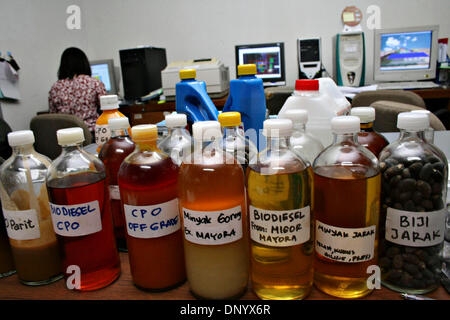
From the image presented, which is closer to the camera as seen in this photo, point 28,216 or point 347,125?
point 347,125

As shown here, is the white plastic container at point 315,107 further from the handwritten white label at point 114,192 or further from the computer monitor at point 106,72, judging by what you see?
the computer monitor at point 106,72

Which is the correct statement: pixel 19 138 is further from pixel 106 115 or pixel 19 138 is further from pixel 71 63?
pixel 71 63

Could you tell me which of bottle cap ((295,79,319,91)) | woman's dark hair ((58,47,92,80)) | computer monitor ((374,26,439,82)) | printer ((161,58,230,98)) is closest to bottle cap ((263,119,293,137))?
bottle cap ((295,79,319,91))

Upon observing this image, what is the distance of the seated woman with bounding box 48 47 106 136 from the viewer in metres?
3.02

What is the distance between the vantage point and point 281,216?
50 cm

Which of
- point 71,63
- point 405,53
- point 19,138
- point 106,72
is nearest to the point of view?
point 19,138

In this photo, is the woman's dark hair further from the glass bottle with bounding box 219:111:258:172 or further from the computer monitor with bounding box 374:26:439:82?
the glass bottle with bounding box 219:111:258:172

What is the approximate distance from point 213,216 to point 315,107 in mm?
455

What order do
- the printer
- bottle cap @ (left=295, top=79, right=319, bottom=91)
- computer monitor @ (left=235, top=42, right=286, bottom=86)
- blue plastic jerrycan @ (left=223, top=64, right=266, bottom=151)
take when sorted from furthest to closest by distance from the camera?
computer monitor @ (left=235, top=42, right=286, bottom=86)
the printer
blue plastic jerrycan @ (left=223, top=64, right=266, bottom=151)
bottle cap @ (left=295, top=79, right=319, bottom=91)

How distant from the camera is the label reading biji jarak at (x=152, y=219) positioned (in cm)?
54

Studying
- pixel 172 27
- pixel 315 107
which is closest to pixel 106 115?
pixel 315 107

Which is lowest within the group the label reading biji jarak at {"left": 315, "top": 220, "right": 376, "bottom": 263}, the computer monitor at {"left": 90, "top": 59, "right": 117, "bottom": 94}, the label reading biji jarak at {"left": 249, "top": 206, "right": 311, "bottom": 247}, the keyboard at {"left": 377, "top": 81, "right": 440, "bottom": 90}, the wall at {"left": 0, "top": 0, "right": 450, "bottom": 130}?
the label reading biji jarak at {"left": 315, "top": 220, "right": 376, "bottom": 263}

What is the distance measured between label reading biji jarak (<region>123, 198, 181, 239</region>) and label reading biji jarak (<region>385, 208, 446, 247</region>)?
336 mm
